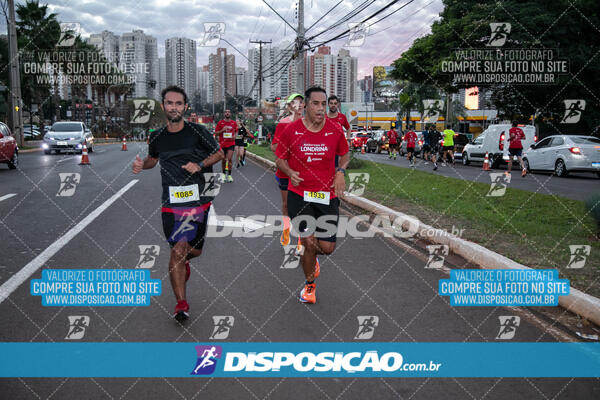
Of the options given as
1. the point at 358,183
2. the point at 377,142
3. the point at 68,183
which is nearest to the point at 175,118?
the point at 358,183

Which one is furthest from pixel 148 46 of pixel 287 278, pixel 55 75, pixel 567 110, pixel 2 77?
pixel 287 278

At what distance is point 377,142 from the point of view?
41.2m

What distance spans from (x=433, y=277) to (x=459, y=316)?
1159 millimetres

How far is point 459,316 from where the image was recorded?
4.55m

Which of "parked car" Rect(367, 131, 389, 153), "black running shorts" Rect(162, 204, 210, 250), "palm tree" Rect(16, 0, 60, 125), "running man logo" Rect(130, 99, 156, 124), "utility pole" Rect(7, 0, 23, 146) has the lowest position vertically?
"parked car" Rect(367, 131, 389, 153)

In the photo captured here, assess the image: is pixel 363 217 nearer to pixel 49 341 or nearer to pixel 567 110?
pixel 49 341

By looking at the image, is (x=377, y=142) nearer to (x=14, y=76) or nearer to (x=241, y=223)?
(x=14, y=76)

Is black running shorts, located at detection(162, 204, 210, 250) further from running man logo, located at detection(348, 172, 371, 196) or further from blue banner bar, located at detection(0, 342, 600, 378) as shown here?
running man logo, located at detection(348, 172, 371, 196)

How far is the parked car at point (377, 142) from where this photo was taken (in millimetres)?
40375

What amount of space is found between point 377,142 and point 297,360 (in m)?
38.4

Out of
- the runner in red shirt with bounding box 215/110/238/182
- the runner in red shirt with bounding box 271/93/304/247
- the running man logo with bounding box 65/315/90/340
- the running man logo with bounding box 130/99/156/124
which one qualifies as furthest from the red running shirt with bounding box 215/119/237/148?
the running man logo with bounding box 65/315/90/340

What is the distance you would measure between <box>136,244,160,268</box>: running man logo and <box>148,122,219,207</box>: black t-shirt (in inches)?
71.3

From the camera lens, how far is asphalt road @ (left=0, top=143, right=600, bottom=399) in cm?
324

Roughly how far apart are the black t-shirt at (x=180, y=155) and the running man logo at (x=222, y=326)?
970mm
